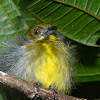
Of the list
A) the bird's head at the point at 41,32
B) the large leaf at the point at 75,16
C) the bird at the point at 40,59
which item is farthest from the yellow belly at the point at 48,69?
the large leaf at the point at 75,16

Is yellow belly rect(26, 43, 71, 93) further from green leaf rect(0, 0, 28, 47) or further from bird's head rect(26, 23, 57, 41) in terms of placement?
green leaf rect(0, 0, 28, 47)

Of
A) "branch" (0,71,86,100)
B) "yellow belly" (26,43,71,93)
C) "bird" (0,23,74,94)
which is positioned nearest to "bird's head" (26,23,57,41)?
"bird" (0,23,74,94)

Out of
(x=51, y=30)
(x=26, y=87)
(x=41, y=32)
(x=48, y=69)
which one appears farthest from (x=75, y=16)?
(x=26, y=87)

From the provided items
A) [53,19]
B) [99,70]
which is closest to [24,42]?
[53,19]

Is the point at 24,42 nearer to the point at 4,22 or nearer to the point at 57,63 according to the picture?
the point at 4,22


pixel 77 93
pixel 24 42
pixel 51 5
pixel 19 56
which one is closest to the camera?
pixel 51 5

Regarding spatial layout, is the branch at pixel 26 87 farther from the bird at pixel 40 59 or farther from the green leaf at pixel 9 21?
the green leaf at pixel 9 21
